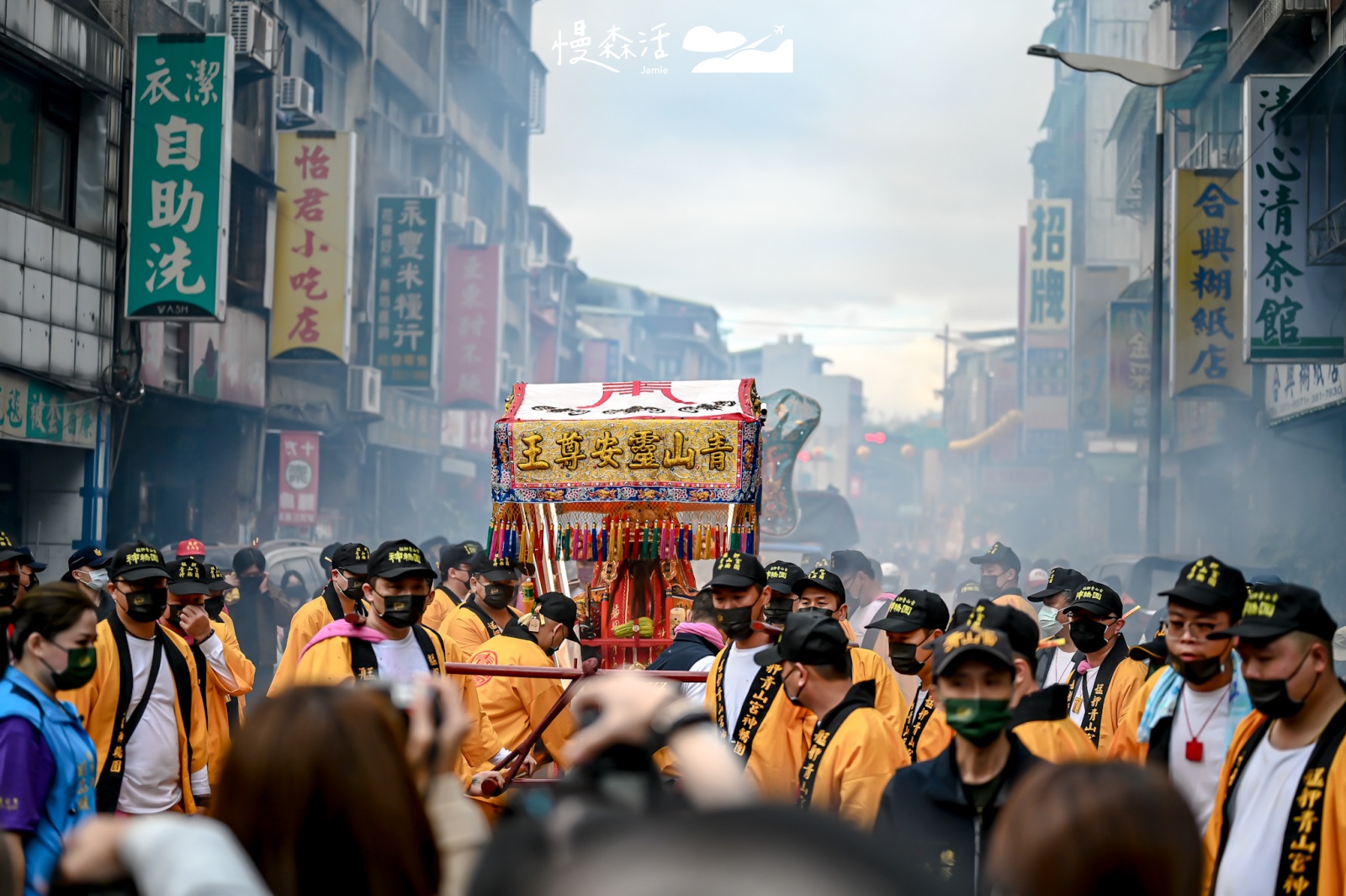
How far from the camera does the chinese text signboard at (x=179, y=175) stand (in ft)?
59.2

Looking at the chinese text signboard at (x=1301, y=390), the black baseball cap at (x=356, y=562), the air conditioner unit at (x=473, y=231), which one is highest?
the air conditioner unit at (x=473, y=231)

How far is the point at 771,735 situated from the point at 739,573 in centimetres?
124

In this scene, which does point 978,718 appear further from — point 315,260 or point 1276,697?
point 315,260

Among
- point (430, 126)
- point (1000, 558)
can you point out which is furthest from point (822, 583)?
point (430, 126)

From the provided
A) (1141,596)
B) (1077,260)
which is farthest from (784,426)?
(1077,260)

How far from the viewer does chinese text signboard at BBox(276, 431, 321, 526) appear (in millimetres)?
25250

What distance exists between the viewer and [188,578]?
23.2ft

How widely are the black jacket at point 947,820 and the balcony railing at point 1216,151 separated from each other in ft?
76.6

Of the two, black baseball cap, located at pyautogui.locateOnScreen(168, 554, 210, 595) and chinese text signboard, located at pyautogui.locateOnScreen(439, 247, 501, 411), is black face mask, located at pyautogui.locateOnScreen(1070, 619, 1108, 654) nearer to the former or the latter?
black baseball cap, located at pyautogui.locateOnScreen(168, 554, 210, 595)

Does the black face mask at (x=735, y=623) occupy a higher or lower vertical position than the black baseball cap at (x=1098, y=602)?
lower

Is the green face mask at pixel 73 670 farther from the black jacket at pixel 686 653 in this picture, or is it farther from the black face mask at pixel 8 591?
the black jacket at pixel 686 653

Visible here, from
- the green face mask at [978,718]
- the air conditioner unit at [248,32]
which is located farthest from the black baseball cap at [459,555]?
the air conditioner unit at [248,32]

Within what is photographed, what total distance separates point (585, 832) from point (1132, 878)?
38.1 inches

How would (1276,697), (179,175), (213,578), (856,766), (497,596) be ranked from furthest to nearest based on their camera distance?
(179,175) → (497,596) → (213,578) → (856,766) → (1276,697)
